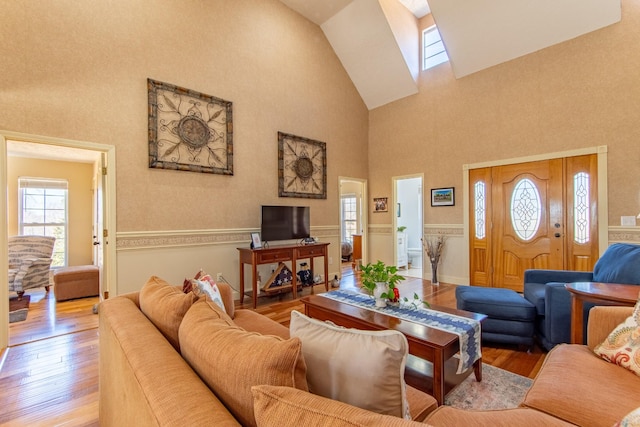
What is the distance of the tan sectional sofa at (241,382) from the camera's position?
24.4 inches

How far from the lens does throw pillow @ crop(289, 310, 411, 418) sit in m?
0.78

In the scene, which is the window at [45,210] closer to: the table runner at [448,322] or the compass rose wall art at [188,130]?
the compass rose wall art at [188,130]

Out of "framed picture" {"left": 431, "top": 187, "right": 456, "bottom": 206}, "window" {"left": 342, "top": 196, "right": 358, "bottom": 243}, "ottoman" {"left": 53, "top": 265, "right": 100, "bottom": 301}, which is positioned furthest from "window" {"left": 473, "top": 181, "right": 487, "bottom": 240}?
"ottoman" {"left": 53, "top": 265, "right": 100, "bottom": 301}

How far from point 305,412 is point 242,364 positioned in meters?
0.25

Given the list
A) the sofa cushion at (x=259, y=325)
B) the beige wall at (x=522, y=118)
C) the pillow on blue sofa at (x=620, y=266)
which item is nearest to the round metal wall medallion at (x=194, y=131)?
the sofa cushion at (x=259, y=325)

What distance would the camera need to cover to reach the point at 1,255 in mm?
2592

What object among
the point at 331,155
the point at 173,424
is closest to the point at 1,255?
the point at 173,424

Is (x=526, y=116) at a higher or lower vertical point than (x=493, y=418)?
higher

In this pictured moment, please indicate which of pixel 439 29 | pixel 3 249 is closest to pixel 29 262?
pixel 3 249

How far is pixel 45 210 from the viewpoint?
18.1 ft

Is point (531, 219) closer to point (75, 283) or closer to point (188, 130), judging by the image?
point (188, 130)

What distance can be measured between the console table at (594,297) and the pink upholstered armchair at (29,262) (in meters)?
6.42

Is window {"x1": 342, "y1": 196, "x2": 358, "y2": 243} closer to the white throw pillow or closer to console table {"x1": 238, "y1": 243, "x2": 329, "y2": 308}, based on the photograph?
console table {"x1": 238, "y1": 243, "x2": 329, "y2": 308}

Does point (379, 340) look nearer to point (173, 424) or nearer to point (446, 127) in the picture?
point (173, 424)
